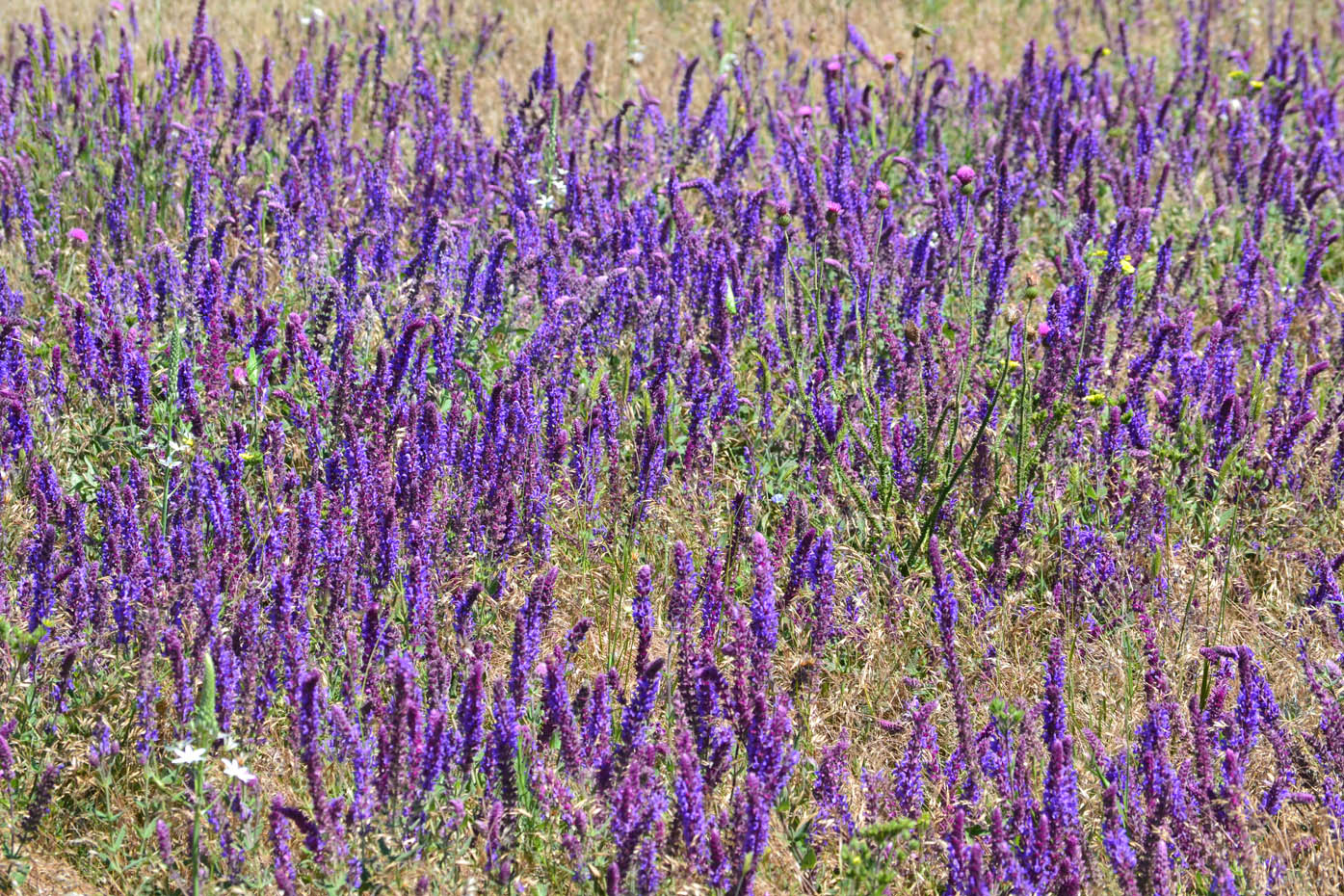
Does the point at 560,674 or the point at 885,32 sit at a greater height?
the point at 885,32

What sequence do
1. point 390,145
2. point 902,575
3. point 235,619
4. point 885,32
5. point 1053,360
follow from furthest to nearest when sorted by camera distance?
point 885,32 < point 390,145 < point 1053,360 < point 902,575 < point 235,619

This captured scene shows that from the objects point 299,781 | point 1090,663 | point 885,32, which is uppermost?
point 885,32

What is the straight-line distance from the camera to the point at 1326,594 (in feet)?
11.2

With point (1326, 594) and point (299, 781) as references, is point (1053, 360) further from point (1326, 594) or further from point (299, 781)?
point (299, 781)

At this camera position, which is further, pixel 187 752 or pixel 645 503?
pixel 645 503

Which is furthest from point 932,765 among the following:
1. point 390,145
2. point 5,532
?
point 390,145

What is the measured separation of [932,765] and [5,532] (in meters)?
2.27

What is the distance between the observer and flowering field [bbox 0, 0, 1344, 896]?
101 inches

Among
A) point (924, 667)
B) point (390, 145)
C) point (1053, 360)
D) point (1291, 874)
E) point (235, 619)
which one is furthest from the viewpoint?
point (390, 145)

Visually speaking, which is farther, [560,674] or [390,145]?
[390,145]

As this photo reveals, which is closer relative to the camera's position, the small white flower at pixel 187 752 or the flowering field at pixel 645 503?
the small white flower at pixel 187 752

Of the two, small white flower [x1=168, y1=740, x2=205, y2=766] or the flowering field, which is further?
the flowering field

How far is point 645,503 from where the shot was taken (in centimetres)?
363

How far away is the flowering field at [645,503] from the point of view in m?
2.58
